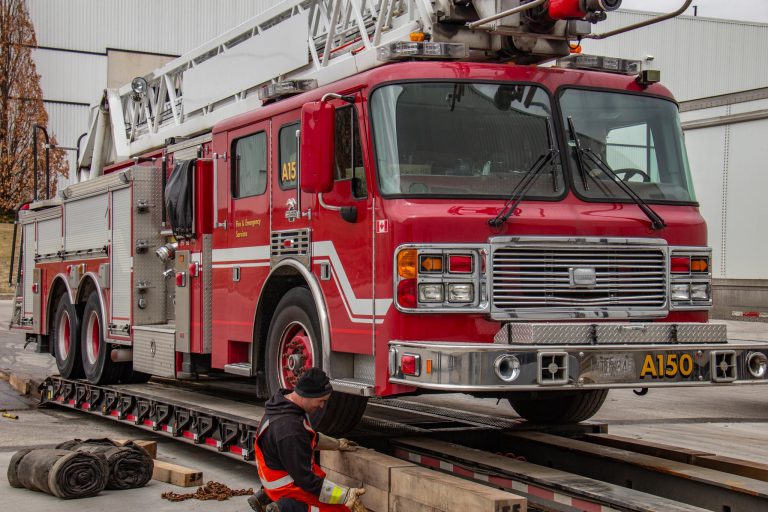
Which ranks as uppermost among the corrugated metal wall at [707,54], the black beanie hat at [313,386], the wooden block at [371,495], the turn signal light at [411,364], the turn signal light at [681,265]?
the corrugated metal wall at [707,54]

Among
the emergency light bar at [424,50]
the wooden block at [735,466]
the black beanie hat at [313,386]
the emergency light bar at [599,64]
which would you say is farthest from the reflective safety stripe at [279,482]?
the emergency light bar at [599,64]

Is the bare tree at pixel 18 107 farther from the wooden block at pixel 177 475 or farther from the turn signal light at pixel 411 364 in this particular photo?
the turn signal light at pixel 411 364

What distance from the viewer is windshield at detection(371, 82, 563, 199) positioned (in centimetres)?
709

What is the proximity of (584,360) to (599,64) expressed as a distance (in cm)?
244

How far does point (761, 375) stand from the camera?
282 inches

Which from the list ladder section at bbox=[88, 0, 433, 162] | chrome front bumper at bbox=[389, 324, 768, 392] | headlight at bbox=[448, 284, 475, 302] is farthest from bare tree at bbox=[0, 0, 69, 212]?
chrome front bumper at bbox=[389, 324, 768, 392]

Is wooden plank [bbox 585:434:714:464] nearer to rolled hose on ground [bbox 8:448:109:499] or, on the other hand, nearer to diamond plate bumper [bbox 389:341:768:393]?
diamond plate bumper [bbox 389:341:768:393]

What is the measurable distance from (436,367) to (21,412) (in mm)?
8172

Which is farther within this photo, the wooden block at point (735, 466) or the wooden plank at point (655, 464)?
the wooden block at point (735, 466)

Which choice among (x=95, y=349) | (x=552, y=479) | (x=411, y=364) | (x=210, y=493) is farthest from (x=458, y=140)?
(x=95, y=349)

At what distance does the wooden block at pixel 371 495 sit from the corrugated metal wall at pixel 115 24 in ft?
145

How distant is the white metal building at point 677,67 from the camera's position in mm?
17562

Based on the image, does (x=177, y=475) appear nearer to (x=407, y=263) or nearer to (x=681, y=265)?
→ (x=407, y=263)

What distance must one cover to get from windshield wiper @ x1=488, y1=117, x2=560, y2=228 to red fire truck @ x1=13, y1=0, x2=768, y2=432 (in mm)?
15
